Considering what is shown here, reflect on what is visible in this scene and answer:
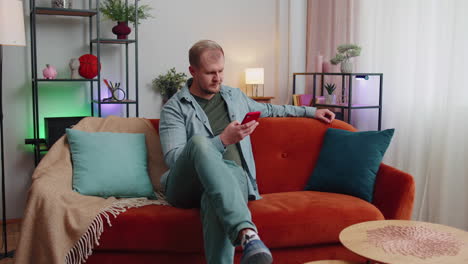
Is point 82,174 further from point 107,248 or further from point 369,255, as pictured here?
point 369,255

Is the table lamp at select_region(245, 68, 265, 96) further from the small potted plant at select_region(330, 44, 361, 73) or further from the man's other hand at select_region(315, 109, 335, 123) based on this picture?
the man's other hand at select_region(315, 109, 335, 123)

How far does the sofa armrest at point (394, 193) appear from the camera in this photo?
94.0 inches

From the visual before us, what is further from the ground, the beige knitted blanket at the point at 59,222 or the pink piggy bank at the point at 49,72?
the pink piggy bank at the point at 49,72

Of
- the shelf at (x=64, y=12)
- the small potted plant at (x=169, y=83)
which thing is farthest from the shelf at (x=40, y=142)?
the small potted plant at (x=169, y=83)

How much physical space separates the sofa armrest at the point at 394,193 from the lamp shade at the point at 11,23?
2155mm

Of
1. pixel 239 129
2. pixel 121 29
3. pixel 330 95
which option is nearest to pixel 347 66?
pixel 330 95

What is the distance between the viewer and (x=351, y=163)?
2.61 m

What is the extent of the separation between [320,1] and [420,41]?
134cm

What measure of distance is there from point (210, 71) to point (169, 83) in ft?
5.94

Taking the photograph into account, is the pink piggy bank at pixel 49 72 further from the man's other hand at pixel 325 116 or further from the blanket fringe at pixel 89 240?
the man's other hand at pixel 325 116

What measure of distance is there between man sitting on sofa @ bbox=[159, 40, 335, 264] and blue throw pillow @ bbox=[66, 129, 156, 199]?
0.56 feet

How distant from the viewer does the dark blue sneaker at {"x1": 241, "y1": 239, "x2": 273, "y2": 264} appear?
1683 millimetres

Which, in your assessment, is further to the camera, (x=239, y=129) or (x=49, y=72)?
(x=49, y=72)

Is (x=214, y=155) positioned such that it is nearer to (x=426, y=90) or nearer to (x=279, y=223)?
(x=279, y=223)
